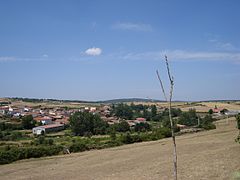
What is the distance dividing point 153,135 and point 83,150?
1536 centimetres

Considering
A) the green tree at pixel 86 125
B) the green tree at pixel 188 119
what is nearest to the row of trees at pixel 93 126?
the green tree at pixel 86 125

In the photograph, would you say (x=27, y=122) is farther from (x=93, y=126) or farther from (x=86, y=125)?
(x=93, y=126)

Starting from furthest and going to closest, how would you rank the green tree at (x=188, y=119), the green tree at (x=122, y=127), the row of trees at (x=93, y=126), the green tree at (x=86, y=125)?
the green tree at (x=188, y=119)
the green tree at (x=86, y=125)
the green tree at (x=122, y=127)
the row of trees at (x=93, y=126)

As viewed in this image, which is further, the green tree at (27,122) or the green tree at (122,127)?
the green tree at (27,122)

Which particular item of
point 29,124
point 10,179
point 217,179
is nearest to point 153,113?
point 29,124

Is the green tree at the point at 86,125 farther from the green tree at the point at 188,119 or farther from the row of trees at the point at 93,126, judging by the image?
the green tree at the point at 188,119

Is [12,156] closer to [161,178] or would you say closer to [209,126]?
[161,178]

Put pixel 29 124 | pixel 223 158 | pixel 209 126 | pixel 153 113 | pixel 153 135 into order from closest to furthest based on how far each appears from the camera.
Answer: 1. pixel 223 158
2. pixel 153 135
3. pixel 209 126
4. pixel 29 124
5. pixel 153 113

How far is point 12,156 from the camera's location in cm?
4791

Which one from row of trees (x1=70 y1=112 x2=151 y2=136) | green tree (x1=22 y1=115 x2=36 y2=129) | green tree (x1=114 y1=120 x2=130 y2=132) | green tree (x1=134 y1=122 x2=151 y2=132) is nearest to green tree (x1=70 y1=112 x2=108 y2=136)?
row of trees (x1=70 y1=112 x2=151 y2=136)

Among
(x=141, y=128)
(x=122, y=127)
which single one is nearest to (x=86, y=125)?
(x=122, y=127)

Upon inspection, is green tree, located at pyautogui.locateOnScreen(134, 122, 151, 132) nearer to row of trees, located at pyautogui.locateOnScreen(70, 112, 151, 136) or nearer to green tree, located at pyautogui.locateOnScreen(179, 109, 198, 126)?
row of trees, located at pyautogui.locateOnScreen(70, 112, 151, 136)

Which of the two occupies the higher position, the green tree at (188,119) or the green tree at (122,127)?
the green tree at (188,119)

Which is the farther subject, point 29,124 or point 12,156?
point 29,124
